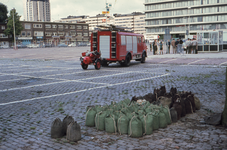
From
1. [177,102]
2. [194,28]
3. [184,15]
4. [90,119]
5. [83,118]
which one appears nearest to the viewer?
[90,119]

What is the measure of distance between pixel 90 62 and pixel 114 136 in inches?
508

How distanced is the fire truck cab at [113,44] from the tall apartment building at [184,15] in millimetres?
72240

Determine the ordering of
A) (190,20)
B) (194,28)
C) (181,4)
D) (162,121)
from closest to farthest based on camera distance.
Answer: (162,121)
(194,28)
(190,20)
(181,4)

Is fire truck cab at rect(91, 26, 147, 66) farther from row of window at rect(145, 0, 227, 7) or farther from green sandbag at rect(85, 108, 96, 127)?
row of window at rect(145, 0, 227, 7)

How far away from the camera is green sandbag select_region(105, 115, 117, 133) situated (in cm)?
503

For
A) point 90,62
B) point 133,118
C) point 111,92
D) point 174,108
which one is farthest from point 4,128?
point 90,62

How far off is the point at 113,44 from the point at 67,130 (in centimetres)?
1439

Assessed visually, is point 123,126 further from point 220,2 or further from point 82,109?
point 220,2

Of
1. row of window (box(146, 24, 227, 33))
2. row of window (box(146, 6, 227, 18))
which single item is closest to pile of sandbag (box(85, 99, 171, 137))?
row of window (box(146, 24, 227, 33))

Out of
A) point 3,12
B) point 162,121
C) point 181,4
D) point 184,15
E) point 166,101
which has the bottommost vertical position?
point 162,121

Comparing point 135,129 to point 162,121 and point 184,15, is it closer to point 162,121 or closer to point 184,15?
point 162,121

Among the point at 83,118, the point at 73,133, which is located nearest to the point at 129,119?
the point at 73,133

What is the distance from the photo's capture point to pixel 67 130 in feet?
15.5

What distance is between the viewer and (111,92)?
9.36m
